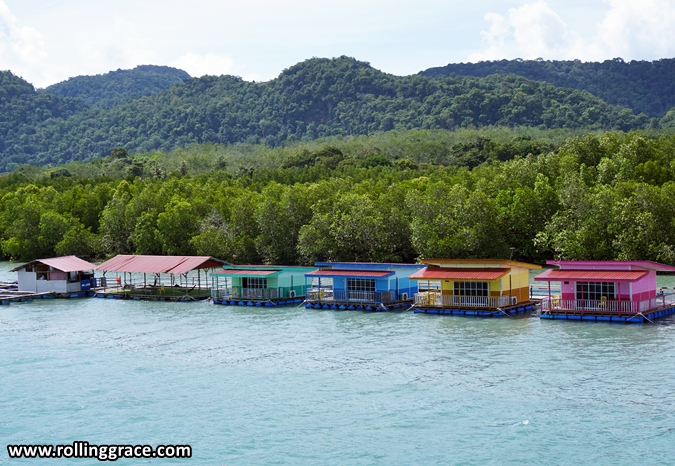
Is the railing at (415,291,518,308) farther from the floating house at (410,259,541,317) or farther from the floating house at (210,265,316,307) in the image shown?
the floating house at (210,265,316,307)

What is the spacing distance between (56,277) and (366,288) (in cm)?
2700

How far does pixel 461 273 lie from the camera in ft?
166

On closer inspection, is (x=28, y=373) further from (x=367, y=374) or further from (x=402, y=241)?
(x=402, y=241)

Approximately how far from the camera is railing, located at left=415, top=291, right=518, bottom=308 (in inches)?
1955

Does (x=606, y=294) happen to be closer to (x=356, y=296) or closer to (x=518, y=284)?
(x=518, y=284)

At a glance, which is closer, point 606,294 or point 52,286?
point 606,294

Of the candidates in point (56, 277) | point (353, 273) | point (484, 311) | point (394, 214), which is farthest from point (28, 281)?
point (484, 311)

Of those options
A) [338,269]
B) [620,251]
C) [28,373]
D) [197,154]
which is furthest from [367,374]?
[197,154]

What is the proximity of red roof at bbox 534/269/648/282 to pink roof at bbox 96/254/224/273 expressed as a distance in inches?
1012

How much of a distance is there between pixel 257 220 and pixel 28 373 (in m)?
51.3

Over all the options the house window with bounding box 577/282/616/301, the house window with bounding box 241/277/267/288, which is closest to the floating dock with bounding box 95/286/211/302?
the house window with bounding box 241/277/267/288

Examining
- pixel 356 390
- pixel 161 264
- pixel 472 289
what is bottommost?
pixel 356 390

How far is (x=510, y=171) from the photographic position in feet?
290

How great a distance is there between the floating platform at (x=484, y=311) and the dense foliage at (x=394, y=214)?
1992 cm
